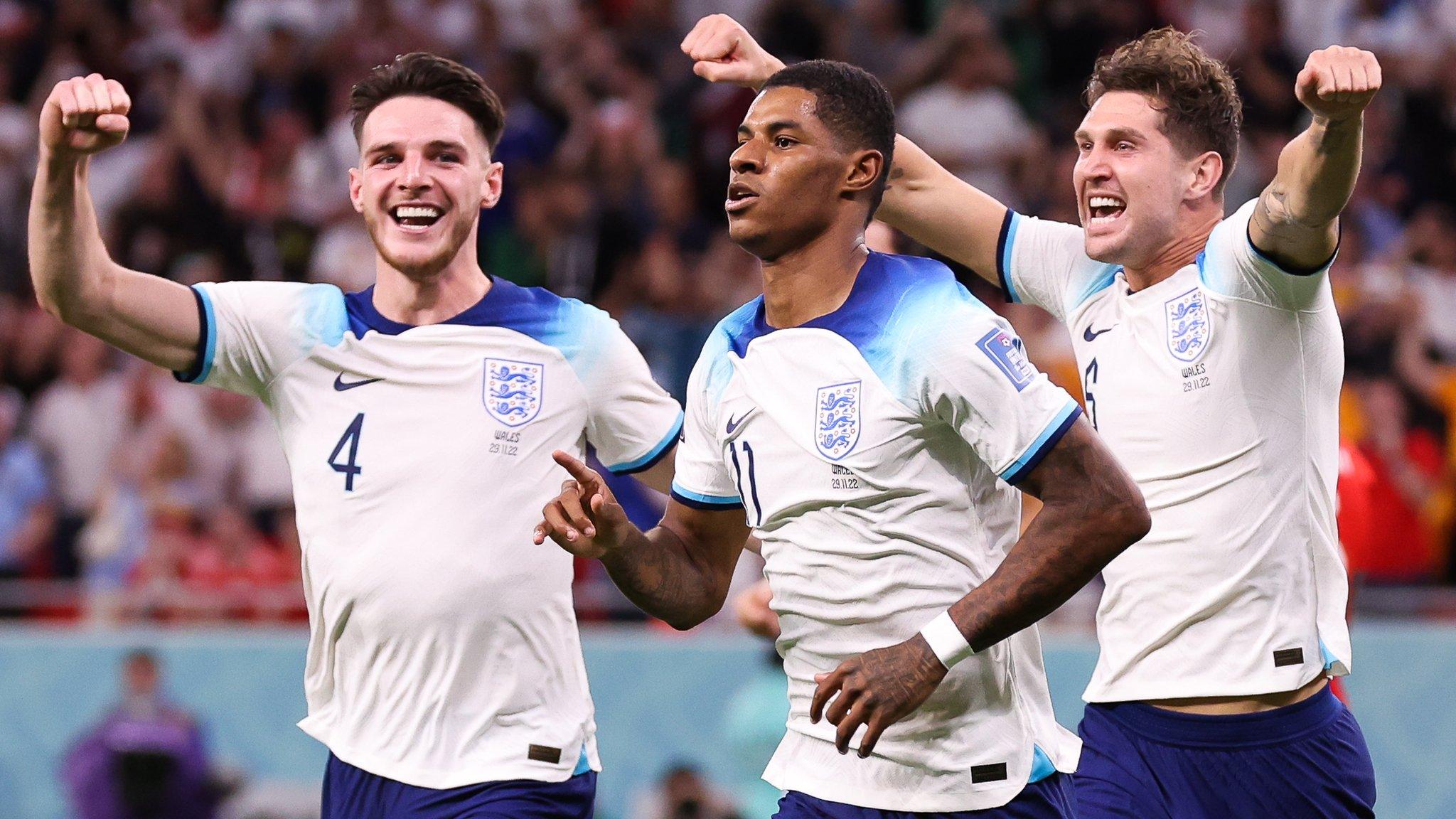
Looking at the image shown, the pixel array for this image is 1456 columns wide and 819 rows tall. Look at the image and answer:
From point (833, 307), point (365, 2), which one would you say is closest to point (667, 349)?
point (365, 2)

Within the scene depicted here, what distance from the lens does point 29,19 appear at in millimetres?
13445

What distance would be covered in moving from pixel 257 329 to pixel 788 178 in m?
1.54

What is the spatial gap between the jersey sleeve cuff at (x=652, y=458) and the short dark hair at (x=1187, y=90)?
57.8 inches

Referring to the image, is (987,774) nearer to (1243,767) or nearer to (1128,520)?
(1128,520)

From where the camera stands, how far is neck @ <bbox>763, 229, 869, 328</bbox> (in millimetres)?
4258

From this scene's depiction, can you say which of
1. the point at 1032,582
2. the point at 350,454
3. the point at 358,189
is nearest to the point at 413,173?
→ the point at 358,189

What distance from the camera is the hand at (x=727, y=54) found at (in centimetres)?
509

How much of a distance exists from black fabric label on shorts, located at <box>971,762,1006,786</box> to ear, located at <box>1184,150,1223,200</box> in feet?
5.52

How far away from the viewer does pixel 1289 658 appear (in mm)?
4609

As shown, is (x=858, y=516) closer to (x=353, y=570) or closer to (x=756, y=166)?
(x=756, y=166)

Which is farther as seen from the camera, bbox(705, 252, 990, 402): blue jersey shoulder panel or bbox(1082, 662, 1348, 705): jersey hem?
bbox(1082, 662, 1348, 705): jersey hem

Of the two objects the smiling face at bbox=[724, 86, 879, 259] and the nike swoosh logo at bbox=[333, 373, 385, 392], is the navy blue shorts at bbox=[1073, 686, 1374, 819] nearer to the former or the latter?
the smiling face at bbox=[724, 86, 879, 259]

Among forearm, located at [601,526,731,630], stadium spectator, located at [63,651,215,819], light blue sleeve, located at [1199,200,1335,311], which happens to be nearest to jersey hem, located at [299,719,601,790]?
forearm, located at [601,526,731,630]

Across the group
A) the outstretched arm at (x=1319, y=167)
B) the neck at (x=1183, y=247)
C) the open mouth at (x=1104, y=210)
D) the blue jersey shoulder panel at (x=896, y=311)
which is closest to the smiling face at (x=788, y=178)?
the blue jersey shoulder panel at (x=896, y=311)
